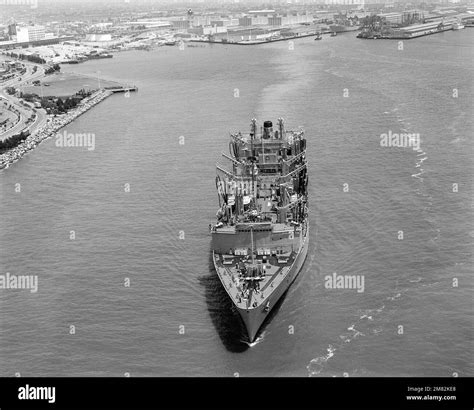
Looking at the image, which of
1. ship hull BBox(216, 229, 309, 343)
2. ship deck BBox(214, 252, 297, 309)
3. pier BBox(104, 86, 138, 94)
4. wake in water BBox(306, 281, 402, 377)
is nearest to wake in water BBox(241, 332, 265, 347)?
ship hull BBox(216, 229, 309, 343)

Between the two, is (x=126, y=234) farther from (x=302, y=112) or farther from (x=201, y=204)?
(x=302, y=112)

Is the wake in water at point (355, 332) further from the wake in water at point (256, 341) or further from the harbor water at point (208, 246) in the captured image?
the wake in water at point (256, 341)

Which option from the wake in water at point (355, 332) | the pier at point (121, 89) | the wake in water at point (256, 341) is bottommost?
the pier at point (121, 89)

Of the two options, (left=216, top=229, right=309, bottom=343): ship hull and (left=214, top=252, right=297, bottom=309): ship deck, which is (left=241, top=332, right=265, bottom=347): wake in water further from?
(left=214, top=252, right=297, bottom=309): ship deck

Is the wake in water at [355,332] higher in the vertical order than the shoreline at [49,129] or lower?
higher

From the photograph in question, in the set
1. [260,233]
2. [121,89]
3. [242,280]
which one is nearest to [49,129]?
[121,89]

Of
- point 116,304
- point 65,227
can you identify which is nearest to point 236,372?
point 116,304

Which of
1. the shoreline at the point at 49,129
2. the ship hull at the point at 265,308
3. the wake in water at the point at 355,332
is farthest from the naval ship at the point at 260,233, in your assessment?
the shoreline at the point at 49,129
